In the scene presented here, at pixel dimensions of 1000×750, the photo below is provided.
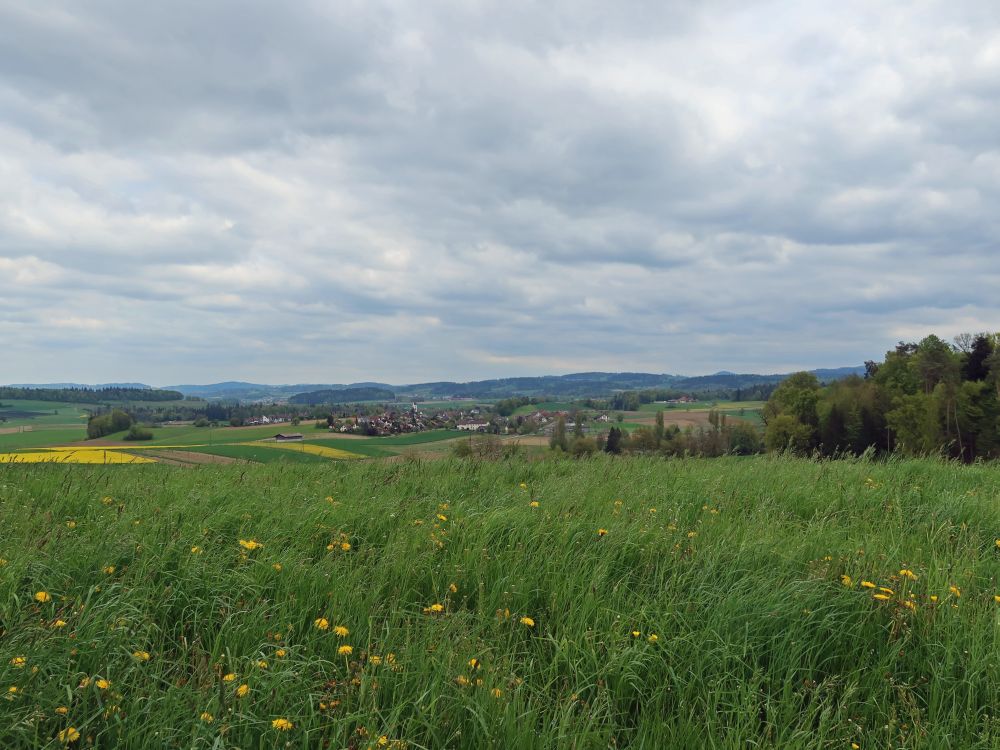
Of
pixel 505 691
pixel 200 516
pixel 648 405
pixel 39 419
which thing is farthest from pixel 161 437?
pixel 648 405

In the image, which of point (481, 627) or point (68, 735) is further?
point (481, 627)

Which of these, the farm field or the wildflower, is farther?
the farm field

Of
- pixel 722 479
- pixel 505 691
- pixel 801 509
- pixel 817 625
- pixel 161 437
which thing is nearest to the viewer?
pixel 505 691

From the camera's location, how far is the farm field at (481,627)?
2490 millimetres

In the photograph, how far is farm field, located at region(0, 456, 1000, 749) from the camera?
249 cm

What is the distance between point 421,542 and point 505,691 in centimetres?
195

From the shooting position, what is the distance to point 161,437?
4662 centimetres

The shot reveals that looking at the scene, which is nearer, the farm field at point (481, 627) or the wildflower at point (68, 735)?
the wildflower at point (68, 735)

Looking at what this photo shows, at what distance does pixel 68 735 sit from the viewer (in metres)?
2.13

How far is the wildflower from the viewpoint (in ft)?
6.88

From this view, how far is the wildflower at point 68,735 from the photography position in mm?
2098

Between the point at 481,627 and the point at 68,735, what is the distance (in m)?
1.94

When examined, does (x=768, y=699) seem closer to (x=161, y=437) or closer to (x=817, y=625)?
(x=817, y=625)

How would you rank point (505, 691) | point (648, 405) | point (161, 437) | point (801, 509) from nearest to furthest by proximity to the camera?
point (505, 691), point (801, 509), point (161, 437), point (648, 405)
